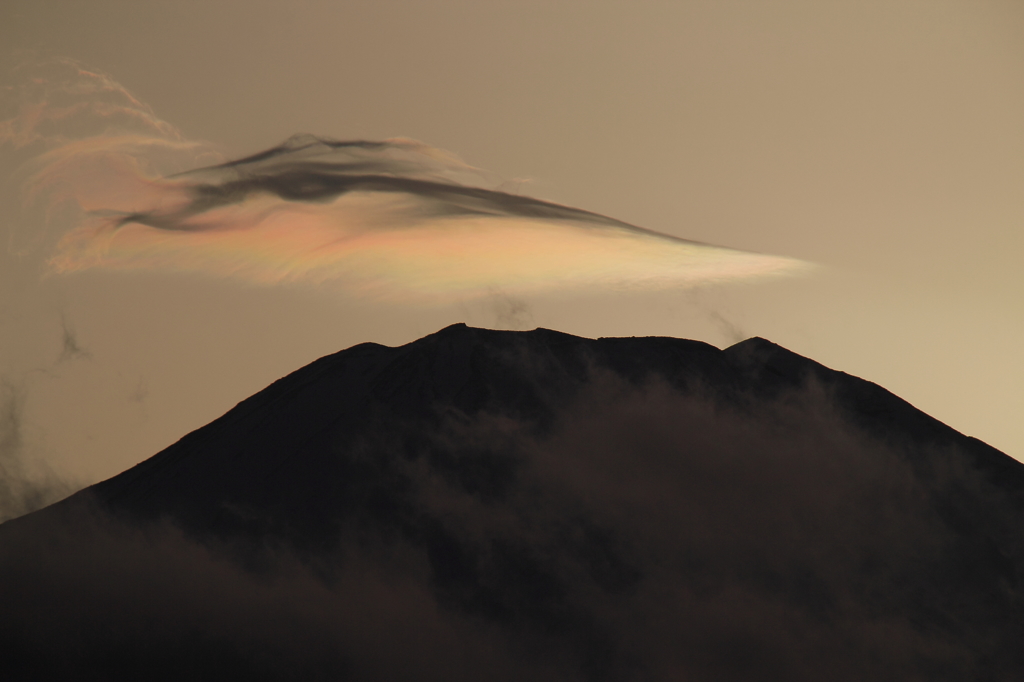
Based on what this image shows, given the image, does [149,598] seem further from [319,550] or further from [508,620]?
[508,620]

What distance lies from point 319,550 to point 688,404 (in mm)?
62042

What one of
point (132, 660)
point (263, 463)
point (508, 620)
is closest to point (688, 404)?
point (508, 620)

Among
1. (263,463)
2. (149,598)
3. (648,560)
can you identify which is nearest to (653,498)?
(648,560)

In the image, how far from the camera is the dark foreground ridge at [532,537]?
12231 cm

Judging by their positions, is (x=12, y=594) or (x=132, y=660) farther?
(x=12, y=594)

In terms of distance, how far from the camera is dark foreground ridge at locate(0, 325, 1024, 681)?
122 metres

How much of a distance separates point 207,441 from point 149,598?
102 feet

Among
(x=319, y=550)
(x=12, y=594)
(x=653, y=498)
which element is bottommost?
(x=12, y=594)

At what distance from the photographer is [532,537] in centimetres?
13500

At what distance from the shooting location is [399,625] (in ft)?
437

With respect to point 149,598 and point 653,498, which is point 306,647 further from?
point 653,498

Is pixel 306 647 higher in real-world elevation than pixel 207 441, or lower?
lower

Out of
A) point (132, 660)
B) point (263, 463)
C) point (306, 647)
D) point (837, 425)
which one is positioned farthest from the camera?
point (837, 425)

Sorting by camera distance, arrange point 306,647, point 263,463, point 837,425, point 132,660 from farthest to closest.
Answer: point 837,425, point 306,647, point 263,463, point 132,660
